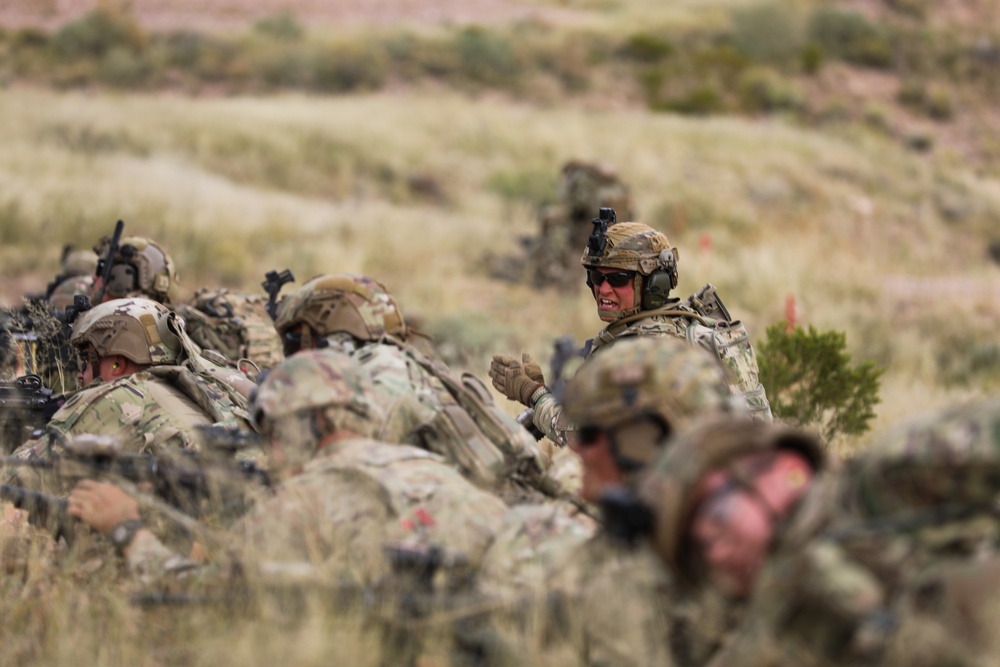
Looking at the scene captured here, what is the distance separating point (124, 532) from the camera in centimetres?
455

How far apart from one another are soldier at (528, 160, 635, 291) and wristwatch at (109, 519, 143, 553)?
12.1 m

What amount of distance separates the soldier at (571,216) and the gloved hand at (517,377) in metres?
9.34

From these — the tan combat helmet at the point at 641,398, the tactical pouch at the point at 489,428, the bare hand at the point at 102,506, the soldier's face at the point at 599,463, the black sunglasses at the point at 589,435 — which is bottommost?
the bare hand at the point at 102,506

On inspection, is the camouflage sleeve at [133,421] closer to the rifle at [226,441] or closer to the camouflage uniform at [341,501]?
the rifle at [226,441]

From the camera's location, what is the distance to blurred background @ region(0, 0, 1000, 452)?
17.0 m

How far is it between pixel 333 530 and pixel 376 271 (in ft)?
45.1

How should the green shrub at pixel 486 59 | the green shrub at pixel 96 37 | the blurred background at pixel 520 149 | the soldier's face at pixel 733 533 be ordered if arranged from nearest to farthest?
1. the soldier's face at pixel 733 533
2. the blurred background at pixel 520 149
3. the green shrub at pixel 96 37
4. the green shrub at pixel 486 59

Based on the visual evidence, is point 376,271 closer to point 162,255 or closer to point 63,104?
point 162,255

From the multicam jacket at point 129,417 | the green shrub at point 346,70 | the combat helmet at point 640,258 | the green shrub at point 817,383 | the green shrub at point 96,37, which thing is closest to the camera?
the multicam jacket at point 129,417

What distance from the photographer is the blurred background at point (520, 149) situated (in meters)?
17.0

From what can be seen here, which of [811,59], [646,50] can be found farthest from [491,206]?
[811,59]

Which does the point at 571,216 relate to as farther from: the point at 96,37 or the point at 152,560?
the point at 96,37

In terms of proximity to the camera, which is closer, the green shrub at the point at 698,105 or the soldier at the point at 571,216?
the soldier at the point at 571,216

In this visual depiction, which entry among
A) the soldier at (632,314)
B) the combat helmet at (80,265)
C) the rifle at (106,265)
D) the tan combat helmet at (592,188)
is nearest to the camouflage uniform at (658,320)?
the soldier at (632,314)
